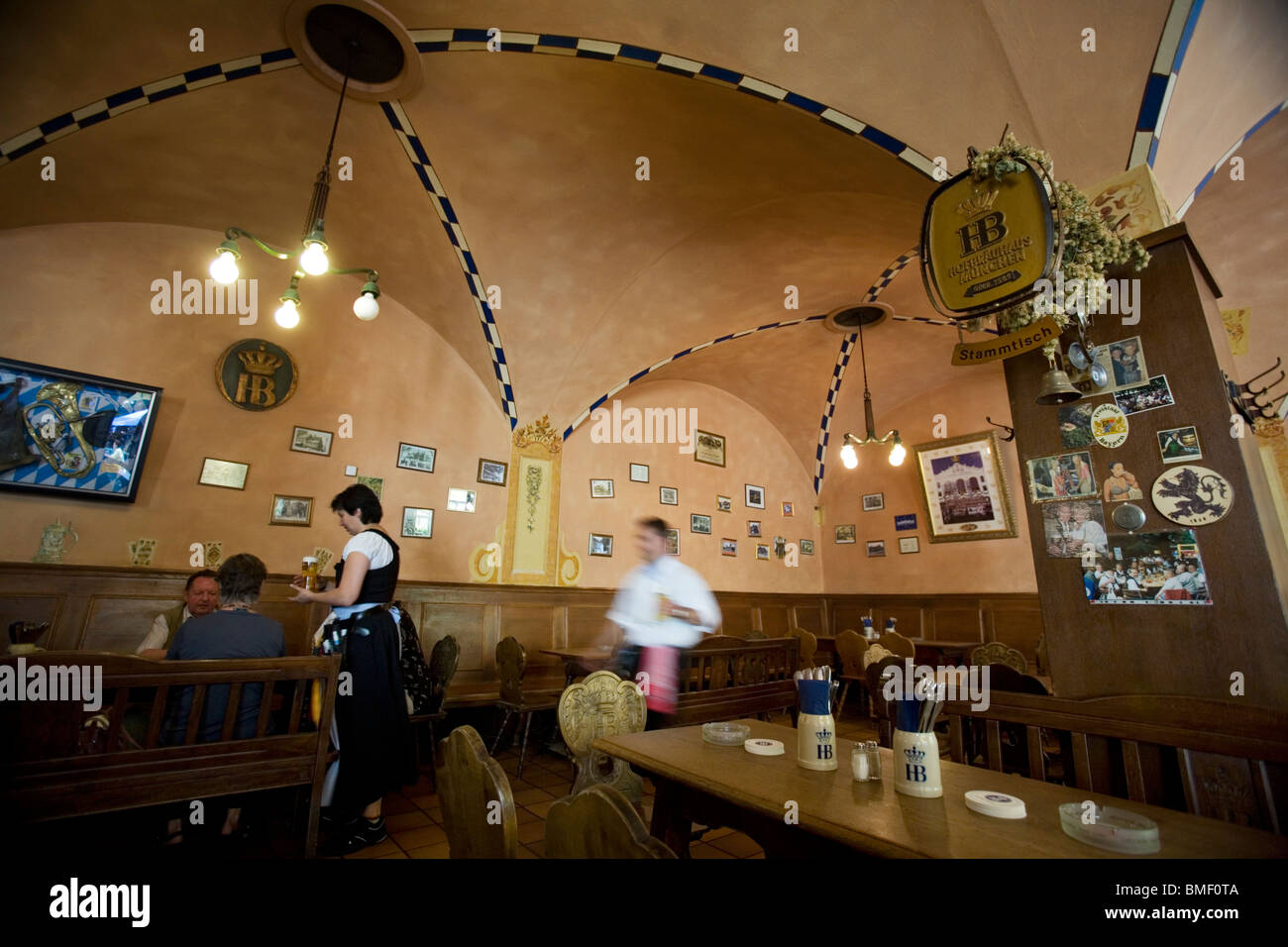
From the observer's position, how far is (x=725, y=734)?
1912 millimetres

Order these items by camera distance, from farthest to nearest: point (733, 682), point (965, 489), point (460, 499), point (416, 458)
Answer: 1. point (965, 489)
2. point (460, 499)
3. point (416, 458)
4. point (733, 682)

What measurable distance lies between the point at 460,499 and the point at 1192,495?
555 cm

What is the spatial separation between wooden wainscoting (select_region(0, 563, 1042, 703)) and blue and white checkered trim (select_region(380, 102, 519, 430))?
2.16 meters

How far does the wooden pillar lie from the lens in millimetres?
1779

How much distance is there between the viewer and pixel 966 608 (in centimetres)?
735

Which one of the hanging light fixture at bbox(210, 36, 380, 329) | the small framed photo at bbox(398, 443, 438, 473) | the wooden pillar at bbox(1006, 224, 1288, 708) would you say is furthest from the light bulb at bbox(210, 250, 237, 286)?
the wooden pillar at bbox(1006, 224, 1288, 708)

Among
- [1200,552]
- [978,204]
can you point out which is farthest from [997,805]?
[978,204]

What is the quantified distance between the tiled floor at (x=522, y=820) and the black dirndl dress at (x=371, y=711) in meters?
0.30

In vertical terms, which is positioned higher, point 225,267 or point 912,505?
point 225,267

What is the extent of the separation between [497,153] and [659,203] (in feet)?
4.55

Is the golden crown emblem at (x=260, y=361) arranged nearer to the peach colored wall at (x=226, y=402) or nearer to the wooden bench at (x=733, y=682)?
the peach colored wall at (x=226, y=402)
